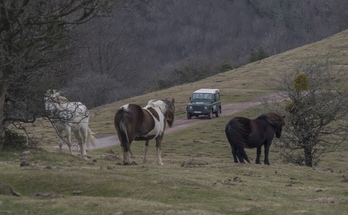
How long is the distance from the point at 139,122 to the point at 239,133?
3.96 meters

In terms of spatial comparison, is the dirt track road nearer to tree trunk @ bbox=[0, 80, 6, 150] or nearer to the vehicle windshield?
the vehicle windshield

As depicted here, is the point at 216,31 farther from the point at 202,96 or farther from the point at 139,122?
the point at 139,122

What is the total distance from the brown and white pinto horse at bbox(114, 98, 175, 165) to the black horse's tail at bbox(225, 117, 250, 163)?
220cm

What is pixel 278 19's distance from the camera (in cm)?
13662

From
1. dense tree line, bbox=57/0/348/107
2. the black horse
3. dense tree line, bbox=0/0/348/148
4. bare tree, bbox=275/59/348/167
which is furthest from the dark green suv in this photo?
dense tree line, bbox=57/0/348/107

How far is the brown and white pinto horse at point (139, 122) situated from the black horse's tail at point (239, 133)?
86.5 inches

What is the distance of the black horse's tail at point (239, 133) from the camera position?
20891 mm

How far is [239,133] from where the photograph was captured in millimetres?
20875

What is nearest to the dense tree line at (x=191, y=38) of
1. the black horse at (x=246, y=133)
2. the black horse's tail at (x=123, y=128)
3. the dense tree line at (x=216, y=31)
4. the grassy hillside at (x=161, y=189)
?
the dense tree line at (x=216, y=31)

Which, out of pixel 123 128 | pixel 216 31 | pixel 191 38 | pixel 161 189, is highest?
pixel 216 31

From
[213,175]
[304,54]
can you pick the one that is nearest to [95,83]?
[304,54]

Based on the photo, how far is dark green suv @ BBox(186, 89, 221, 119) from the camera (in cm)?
4938

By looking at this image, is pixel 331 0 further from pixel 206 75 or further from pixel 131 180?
pixel 131 180

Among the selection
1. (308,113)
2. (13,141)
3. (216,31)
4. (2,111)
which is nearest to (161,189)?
(2,111)
